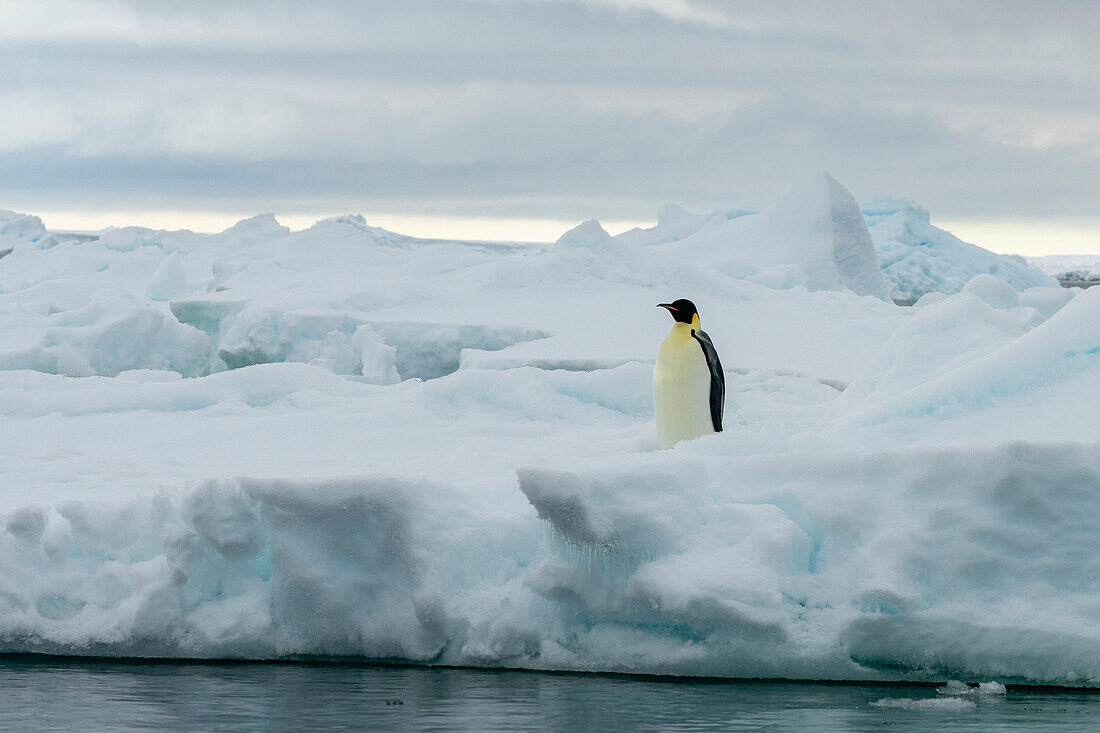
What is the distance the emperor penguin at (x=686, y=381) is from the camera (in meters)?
7.86

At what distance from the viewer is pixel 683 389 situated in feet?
25.8

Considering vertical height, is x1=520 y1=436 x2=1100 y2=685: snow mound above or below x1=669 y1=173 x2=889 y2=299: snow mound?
below

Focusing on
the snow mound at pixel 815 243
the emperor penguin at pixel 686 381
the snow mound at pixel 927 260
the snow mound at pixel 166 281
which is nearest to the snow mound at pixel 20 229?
the snow mound at pixel 166 281

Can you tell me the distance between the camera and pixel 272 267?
2558 centimetres

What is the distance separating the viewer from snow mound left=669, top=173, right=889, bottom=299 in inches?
1111

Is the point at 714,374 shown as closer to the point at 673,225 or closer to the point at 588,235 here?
the point at 588,235

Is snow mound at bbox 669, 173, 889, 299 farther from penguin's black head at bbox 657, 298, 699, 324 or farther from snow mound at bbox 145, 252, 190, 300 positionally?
penguin's black head at bbox 657, 298, 699, 324

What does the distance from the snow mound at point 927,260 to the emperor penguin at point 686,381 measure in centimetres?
3162

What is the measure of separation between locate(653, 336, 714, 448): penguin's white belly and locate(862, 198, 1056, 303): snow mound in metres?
31.7

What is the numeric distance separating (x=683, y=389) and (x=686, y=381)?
50 mm

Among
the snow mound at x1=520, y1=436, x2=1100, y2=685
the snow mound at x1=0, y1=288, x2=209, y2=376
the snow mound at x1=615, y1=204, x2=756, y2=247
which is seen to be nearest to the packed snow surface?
the snow mound at x1=520, y1=436, x2=1100, y2=685

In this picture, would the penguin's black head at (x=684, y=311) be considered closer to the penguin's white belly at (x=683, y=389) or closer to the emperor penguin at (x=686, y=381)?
the emperor penguin at (x=686, y=381)

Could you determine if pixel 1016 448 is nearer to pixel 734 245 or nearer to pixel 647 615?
pixel 647 615

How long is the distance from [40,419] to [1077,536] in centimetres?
818
